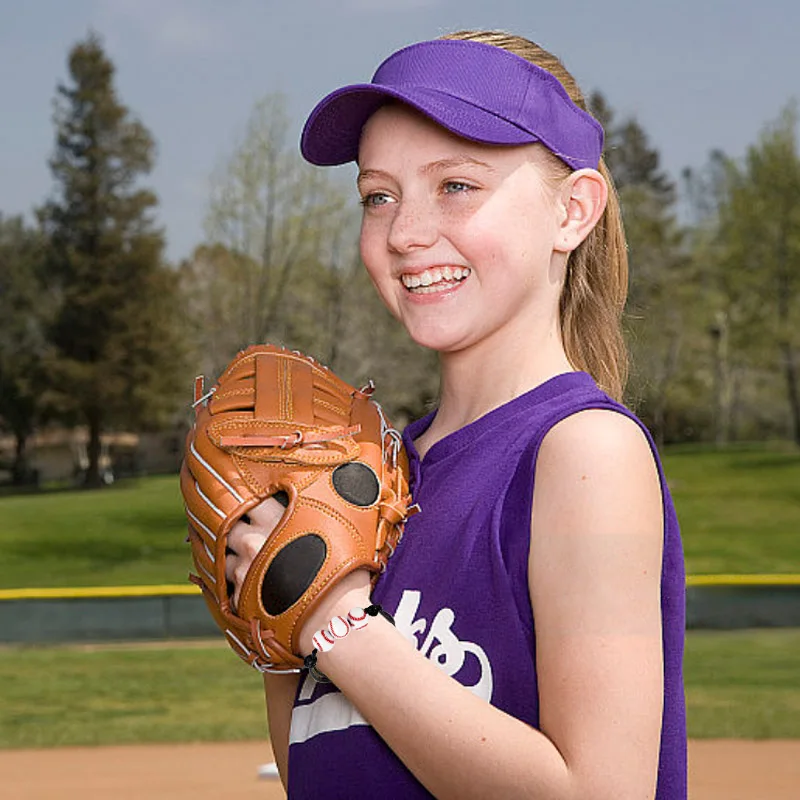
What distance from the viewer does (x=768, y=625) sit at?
37.1 feet

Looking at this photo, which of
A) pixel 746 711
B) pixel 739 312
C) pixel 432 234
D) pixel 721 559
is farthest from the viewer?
pixel 739 312

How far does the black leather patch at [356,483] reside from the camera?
141 centimetres

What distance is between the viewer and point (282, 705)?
166 cm

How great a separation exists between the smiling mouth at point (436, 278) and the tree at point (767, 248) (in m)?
31.8

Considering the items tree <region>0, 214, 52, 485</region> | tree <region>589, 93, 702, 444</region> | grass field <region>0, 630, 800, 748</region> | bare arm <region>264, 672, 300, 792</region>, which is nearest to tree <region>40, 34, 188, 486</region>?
tree <region>0, 214, 52, 485</region>

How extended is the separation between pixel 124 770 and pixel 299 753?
5862 millimetres

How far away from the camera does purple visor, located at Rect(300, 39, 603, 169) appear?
137 centimetres

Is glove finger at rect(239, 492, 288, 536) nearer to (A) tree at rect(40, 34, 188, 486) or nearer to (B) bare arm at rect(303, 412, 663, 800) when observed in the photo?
(B) bare arm at rect(303, 412, 663, 800)

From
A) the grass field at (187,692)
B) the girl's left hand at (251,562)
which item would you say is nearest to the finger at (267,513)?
the girl's left hand at (251,562)

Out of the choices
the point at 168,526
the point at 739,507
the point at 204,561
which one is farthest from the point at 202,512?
the point at 739,507

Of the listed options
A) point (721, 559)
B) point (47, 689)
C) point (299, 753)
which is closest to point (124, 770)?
point (47, 689)

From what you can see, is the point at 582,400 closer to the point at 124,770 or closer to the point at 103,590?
the point at 124,770

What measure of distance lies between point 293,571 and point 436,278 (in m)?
0.36

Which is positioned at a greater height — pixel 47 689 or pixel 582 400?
pixel 582 400
